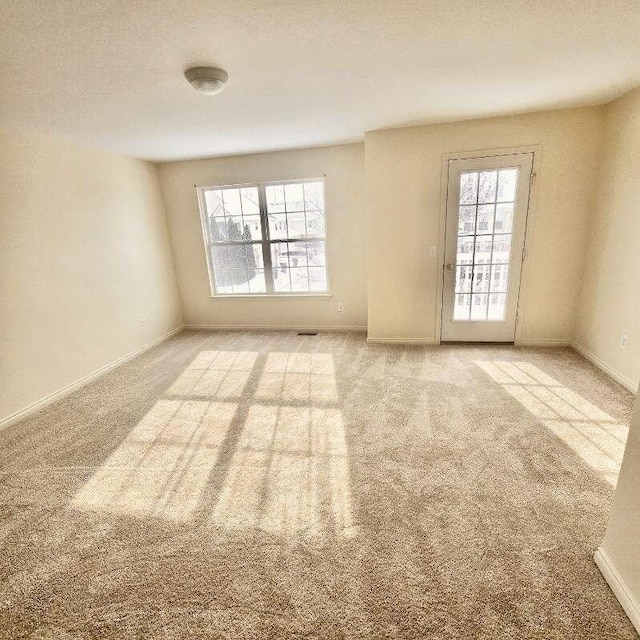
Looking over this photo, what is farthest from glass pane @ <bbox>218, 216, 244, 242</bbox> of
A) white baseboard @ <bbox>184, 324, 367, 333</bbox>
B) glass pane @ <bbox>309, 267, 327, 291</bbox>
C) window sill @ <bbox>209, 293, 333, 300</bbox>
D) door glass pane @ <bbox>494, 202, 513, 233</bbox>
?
door glass pane @ <bbox>494, 202, 513, 233</bbox>

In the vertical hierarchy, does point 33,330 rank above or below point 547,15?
below

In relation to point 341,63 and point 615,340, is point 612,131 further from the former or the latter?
point 341,63

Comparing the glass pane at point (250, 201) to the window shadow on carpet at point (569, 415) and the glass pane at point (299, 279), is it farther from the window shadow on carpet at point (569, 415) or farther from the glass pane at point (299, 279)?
the window shadow on carpet at point (569, 415)

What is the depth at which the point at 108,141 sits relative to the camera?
3.47 m

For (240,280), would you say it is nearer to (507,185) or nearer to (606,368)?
(507,185)

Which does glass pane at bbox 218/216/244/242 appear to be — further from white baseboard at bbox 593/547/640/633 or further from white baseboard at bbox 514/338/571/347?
white baseboard at bbox 593/547/640/633

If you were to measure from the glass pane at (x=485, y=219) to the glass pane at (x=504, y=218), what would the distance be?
0.20 ft

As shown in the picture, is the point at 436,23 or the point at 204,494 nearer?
the point at 436,23

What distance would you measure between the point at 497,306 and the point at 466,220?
1.05 meters

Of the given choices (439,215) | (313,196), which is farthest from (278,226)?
(439,215)

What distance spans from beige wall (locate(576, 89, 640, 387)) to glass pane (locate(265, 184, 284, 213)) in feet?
11.5

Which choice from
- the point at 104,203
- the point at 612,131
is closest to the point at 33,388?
the point at 104,203

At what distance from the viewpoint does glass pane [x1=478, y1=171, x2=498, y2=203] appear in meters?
3.58

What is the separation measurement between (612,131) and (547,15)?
6.81 ft
